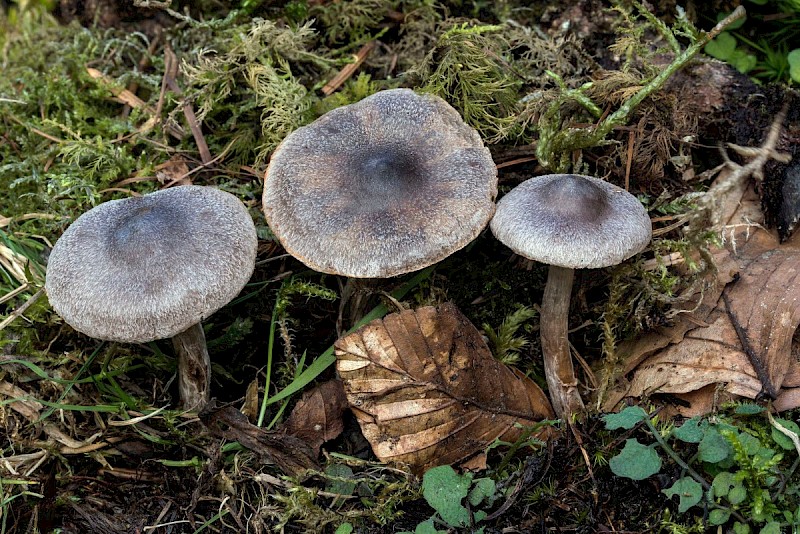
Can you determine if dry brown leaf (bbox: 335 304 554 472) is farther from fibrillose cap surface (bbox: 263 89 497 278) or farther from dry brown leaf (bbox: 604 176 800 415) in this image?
dry brown leaf (bbox: 604 176 800 415)

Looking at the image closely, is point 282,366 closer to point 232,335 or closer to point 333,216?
point 232,335

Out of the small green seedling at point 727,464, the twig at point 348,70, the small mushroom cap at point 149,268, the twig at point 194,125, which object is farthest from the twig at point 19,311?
the small green seedling at point 727,464

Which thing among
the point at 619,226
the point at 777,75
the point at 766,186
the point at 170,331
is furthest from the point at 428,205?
the point at 777,75

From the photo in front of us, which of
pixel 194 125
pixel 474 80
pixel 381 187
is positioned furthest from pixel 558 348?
pixel 194 125

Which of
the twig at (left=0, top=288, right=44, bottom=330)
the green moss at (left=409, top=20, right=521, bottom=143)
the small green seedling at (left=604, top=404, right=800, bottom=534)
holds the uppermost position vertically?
the green moss at (left=409, top=20, right=521, bottom=143)

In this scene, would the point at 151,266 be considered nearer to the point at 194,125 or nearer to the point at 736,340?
the point at 194,125

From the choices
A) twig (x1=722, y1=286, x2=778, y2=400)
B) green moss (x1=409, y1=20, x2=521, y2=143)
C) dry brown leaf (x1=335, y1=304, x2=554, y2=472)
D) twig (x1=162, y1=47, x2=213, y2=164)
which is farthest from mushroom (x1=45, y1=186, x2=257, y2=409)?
twig (x1=722, y1=286, x2=778, y2=400)
